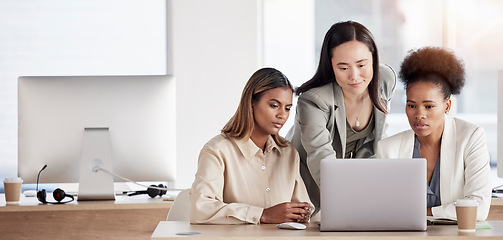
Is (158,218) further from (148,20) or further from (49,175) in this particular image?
(148,20)

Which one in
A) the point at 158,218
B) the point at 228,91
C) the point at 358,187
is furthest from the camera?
the point at 228,91

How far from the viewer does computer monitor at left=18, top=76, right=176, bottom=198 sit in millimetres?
3072

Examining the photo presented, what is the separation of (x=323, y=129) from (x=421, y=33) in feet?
9.45

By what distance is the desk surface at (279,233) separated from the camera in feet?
6.66

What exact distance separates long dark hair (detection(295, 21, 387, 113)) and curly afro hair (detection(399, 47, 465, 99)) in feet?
0.43

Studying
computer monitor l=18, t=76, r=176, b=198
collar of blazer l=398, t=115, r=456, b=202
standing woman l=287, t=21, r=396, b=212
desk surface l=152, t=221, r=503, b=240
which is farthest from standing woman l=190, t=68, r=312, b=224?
computer monitor l=18, t=76, r=176, b=198

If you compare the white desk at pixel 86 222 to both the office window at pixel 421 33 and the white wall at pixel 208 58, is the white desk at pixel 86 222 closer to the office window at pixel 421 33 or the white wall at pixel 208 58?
the white wall at pixel 208 58

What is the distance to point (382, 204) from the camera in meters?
2.13

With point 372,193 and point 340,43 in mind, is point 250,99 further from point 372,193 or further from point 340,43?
point 372,193

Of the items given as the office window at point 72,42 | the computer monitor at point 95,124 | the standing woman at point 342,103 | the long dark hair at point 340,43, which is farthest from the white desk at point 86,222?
the office window at point 72,42

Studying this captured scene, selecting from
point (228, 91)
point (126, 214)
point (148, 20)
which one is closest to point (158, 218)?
point (126, 214)

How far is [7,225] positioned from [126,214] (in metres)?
0.53

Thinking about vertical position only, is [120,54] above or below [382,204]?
above

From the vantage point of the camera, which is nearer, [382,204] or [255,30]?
[382,204]
